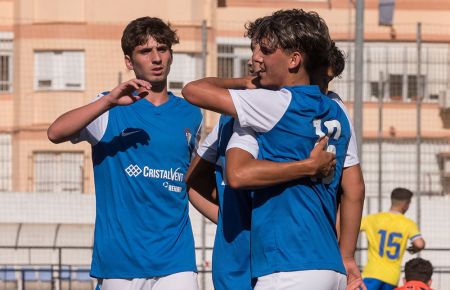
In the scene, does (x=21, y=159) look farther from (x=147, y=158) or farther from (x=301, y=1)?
(x=147, y=158)

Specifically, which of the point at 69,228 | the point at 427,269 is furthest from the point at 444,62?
the point at 427,269

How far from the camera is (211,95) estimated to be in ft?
13.3

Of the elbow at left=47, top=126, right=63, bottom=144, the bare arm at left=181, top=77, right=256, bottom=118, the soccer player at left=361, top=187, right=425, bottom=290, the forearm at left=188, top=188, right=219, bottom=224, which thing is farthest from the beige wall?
the bare arm at left=181, top=77, right=256, bottom=118

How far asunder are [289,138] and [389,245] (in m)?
6.82

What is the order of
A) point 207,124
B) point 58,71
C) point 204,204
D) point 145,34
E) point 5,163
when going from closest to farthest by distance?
point 204,204 < point 145,34 < point 207,124 < point 5,163 < point 58,71

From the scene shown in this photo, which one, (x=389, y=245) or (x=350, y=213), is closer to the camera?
(x=350, y=213)

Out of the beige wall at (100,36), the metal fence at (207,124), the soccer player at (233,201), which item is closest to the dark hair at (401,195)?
the metal fence at (207,124)

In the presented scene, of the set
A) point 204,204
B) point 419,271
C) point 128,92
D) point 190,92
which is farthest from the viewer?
point 419,271

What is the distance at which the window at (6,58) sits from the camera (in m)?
16.2

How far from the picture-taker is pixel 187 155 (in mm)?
5289

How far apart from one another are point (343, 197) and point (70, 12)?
16414mm

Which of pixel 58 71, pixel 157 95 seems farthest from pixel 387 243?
pixel 58 71

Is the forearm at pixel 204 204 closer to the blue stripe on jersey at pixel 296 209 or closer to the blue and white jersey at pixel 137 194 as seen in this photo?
the blue and white jersey at pixel 137 194

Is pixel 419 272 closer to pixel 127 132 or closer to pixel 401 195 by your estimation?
pixel 401 195
